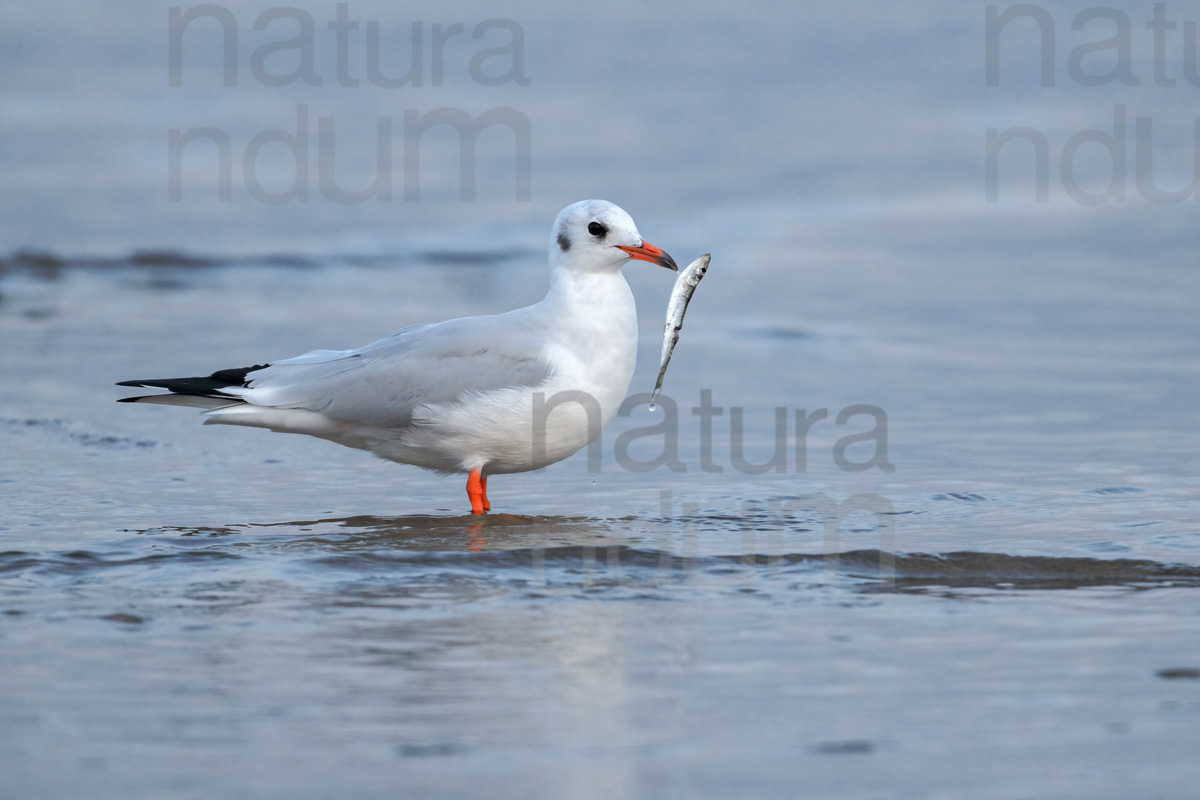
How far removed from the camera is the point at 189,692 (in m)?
3.77

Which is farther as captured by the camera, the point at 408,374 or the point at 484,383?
the point at 408,374

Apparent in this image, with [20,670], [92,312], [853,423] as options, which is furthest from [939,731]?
[92,312]

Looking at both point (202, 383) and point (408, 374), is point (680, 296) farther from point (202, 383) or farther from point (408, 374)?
point (202, 383)

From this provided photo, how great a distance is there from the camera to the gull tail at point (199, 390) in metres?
5.93

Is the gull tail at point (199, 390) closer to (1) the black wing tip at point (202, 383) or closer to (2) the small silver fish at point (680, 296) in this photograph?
(1) the black wing tip at point (202, 383)

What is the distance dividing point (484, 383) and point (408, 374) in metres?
0.33

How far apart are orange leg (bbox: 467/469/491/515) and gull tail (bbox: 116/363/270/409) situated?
3.16ft

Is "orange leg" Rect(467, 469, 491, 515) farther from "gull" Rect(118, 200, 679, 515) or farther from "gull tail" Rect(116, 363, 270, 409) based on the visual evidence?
"gull tail" Rect(116, 363, 270, 409)

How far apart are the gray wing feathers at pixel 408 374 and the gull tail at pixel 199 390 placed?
0.06 metres

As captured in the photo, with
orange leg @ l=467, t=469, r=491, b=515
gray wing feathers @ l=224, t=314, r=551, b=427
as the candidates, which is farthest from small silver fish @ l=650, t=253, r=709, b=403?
orange leg @ l=467, t=469, r=491, b=515

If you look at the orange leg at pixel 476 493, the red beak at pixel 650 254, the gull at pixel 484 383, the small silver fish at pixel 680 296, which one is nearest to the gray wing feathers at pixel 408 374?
the gull at pixel 484 383

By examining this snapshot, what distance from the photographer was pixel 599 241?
612 cm

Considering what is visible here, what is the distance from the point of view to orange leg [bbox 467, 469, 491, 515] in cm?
600

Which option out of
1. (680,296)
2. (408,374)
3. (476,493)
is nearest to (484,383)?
(408,374)
